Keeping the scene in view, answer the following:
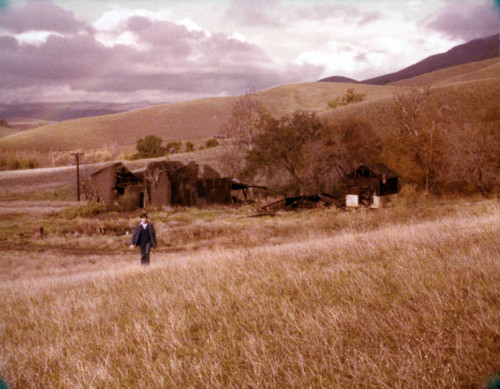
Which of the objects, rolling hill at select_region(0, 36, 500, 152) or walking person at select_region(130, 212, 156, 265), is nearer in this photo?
walking person at select_region(130, 212, 156, 265)

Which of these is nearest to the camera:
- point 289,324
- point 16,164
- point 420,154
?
point 289,324

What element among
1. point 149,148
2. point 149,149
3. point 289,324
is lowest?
point 289,324

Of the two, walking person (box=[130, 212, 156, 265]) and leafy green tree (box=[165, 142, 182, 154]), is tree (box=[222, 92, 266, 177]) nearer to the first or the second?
leafy green tree (box=[165, 142, 182, 154])

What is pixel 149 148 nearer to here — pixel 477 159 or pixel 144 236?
pixel 477 159

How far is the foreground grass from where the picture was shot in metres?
2.98

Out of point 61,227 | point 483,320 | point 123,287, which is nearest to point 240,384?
point 483,320

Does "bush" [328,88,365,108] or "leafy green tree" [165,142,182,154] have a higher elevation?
"bush" [328,88,365,108]

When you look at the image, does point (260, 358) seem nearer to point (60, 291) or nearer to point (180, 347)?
point (180, 347)

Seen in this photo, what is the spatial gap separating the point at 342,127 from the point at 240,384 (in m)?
44.4

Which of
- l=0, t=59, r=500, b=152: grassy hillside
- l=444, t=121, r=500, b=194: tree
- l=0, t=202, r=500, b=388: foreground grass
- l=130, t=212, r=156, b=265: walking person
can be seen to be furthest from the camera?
l=0, t=59, r=500, b=152: grassy hillside

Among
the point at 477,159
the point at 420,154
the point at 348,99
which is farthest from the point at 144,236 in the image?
the point at 348,99

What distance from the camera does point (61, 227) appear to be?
3159cm

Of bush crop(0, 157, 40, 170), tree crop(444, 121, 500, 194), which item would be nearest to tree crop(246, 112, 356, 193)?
tree crop(444, 121, 500, 194)

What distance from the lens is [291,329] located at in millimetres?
3832
